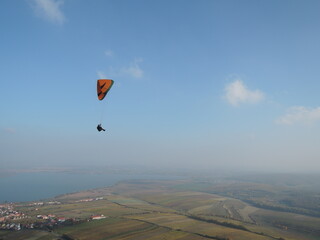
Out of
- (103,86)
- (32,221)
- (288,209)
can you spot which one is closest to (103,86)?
(103,86)

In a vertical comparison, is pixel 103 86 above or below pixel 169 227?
above

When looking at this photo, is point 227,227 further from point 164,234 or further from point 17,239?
point 17,239

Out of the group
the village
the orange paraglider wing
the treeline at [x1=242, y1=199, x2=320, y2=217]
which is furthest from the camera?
the treeline at [x1=242, y1=199, x2=320, y2=217]

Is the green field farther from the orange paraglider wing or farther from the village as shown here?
the orange paraglider wing

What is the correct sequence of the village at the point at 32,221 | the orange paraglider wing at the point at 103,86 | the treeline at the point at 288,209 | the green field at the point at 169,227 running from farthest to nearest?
the treeline at the point at 288,209
the village at the point at 32,221
the green field at the point at 169,227
the orange paraglider wing at the point at 103,86

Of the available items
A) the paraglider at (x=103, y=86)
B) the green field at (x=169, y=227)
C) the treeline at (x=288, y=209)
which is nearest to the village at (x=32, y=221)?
the green field at (x=169, y=227)

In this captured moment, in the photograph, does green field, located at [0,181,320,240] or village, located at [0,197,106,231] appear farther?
village, located at [0,197,106,231]

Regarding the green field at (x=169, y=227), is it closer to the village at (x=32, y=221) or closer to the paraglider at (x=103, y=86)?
the village at (x=32, y=221)

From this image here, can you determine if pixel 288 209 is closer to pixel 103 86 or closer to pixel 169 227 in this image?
pixel 169 227

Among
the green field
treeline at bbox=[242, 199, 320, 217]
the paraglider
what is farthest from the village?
treeline at bbox=[242, 199, 320, 217]

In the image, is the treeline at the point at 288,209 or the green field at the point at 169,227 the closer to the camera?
the green field at the point at 169,227

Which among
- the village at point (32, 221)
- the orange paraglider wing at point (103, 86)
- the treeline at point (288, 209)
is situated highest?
the orange paraglider wing at point (103, 86)
